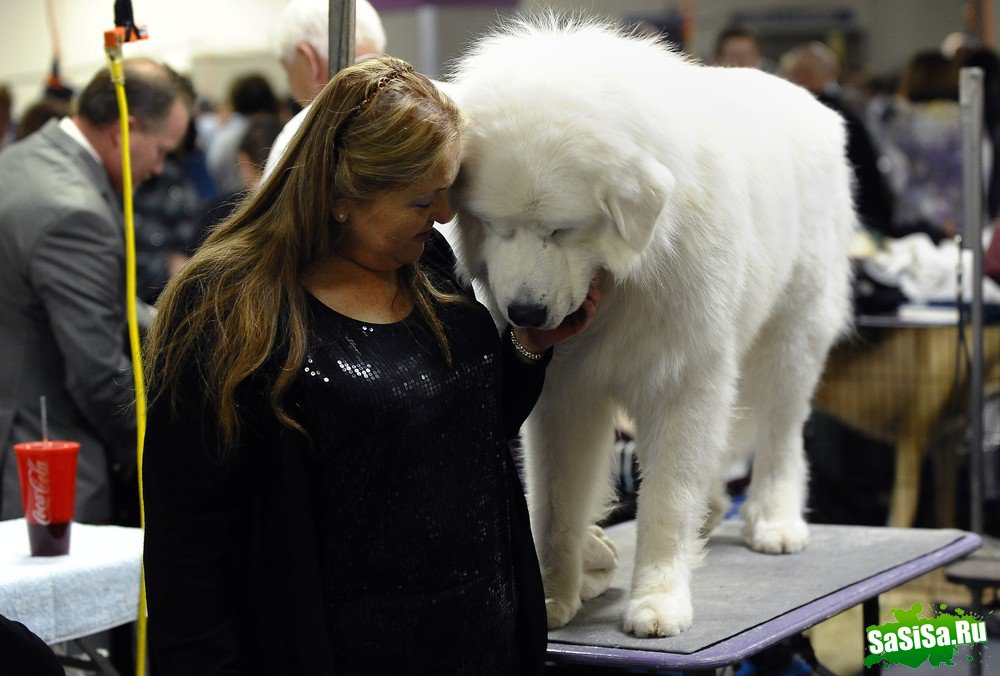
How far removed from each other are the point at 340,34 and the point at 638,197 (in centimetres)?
79

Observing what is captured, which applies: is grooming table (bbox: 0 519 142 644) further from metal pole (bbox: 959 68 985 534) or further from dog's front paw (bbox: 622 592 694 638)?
metal pole (bbox: 959 68 985 534)

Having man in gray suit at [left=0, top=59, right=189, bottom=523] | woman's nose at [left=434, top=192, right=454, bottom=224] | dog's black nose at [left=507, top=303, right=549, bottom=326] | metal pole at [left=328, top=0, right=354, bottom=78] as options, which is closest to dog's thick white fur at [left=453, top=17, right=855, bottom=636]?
dog's black nose at [left=507, top=303, right=549, bottom=326]

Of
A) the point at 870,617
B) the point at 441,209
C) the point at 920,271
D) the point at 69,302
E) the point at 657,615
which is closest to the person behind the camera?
the point at 441,209

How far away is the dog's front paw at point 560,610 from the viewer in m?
2.48

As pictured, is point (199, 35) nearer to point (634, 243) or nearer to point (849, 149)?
point (849, 149)

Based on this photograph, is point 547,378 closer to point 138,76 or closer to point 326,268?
point 326,268

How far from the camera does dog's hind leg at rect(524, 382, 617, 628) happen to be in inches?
100

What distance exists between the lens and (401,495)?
6.29 feet

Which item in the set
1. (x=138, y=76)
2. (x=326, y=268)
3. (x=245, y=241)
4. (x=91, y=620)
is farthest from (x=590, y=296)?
(x=138, y=76)

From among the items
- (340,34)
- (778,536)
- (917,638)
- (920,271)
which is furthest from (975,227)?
(340,34)

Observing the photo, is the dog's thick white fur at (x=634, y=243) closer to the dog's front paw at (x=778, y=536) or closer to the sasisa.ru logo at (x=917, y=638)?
the dog's front paw at (x=778, y=536)

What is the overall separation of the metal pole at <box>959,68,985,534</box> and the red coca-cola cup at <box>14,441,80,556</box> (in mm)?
3219

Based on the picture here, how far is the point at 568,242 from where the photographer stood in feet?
7.06

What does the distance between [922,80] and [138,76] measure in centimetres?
550
